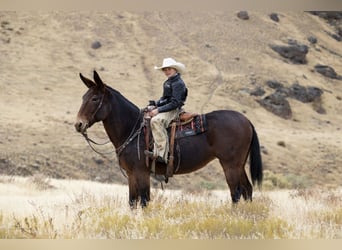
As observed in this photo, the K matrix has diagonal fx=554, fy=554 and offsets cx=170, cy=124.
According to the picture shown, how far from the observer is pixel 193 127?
8172 millimetres

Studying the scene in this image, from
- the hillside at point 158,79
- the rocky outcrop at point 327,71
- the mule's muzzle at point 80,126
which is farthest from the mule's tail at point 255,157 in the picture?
the rocky outcrop at point 327,71

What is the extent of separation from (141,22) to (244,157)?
1463 inches

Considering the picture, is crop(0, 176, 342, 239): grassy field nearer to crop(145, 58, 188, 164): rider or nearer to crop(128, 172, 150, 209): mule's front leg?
crop(128, 172, 150, 209): mule's front leg

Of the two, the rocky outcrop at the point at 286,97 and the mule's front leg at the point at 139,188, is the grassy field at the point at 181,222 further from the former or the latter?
the rocky outcrop at the point at 286,97

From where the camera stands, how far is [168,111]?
8.01m

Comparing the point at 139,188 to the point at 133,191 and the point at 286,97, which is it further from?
the point at 286,97

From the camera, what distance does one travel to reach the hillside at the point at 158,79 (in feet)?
86.6

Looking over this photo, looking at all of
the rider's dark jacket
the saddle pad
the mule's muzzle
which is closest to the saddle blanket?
the saddle pad

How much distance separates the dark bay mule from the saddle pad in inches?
2.7

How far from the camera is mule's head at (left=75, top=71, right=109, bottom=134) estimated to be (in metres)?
7.76

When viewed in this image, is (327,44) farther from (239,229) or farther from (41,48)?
(239,229)

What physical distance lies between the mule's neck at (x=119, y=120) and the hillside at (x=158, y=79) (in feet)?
47.9
